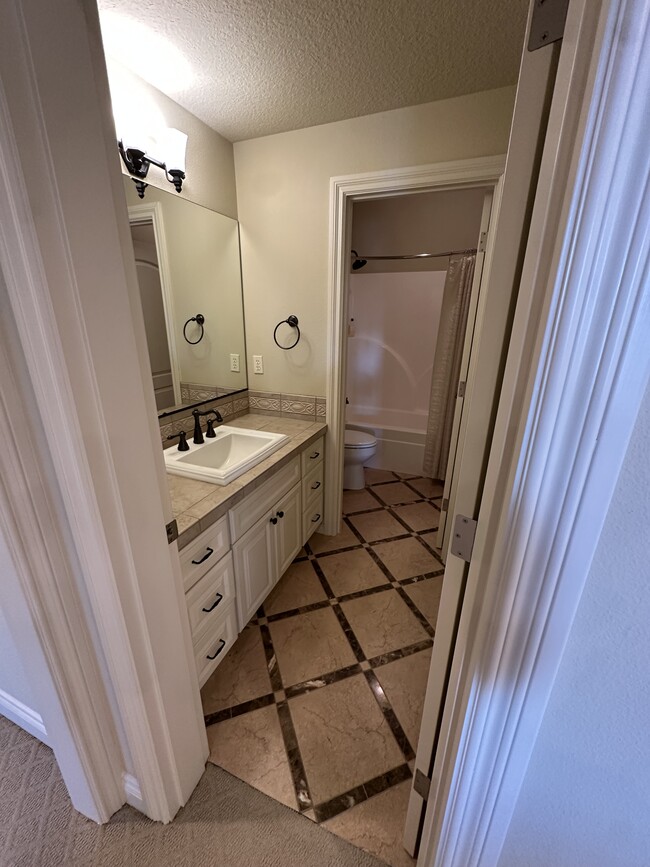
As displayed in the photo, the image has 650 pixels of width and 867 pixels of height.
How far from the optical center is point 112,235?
0.66 metres

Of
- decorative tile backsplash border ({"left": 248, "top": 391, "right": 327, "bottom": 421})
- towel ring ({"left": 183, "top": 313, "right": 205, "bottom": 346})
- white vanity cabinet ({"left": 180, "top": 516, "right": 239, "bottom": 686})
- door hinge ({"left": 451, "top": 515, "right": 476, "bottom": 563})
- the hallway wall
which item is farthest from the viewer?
decorative tile backsplash border ({"left": 248, "top": 391, "right": 327, "bottom": 421})

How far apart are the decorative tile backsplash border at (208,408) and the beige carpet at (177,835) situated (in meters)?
1.24

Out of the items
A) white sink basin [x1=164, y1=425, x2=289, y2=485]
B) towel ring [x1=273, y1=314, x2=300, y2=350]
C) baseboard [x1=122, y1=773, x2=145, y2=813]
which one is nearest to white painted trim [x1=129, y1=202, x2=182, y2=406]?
white sink basin [x1=164, y1=425, x2=289, y2=485]

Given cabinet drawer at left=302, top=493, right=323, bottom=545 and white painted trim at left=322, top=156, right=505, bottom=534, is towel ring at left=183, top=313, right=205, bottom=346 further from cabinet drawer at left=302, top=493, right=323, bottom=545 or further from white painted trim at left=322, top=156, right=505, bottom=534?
cabinet drawer at left=302, top=493, right=323, bottom=545

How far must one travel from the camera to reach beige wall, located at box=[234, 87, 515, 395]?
1560 millimetres

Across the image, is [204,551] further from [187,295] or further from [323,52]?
[323,52]

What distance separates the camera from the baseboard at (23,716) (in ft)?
3.98

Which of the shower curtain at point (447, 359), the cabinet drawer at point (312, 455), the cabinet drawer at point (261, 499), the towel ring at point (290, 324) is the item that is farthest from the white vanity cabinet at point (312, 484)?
the shower curtain at point (447, 359)

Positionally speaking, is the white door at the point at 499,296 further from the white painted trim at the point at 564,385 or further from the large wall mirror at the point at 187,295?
the large wall mirror at the point at 187,295

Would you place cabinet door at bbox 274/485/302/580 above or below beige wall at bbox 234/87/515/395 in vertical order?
below

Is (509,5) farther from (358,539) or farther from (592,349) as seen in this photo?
(358,539)

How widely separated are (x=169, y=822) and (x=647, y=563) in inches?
56.9

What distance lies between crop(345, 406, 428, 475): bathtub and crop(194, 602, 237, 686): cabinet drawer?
233cm

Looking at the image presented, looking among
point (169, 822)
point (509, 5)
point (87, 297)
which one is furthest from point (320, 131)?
point (169, 822)
